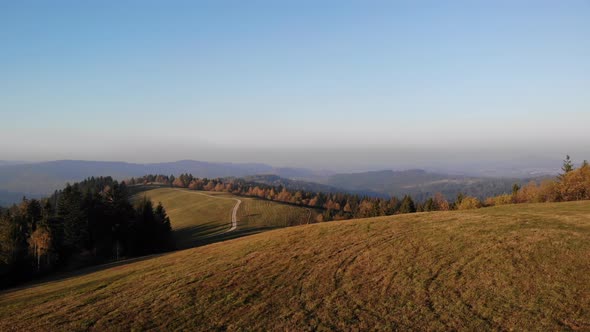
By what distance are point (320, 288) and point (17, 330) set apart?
16.0 metres

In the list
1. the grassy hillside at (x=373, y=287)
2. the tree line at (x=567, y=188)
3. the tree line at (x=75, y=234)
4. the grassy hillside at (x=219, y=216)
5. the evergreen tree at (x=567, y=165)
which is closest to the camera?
the grassy hillside at (x=373, y=287)

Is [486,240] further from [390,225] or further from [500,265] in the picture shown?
[390,225]

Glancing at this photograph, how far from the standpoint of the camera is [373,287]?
16.9m

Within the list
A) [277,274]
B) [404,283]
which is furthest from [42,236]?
[404,283]

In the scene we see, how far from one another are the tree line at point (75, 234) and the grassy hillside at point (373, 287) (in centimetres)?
3629

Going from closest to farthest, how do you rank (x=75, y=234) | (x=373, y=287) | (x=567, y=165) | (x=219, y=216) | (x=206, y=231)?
(x=373, y=287)
(x=75, y=234)
(x=567, y=165)
(x=206, y=231)
(x=219, y=216)

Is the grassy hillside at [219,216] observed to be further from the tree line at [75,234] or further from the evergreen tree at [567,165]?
the evergreen tree at [567,165]

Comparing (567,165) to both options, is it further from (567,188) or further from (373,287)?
(373,287)

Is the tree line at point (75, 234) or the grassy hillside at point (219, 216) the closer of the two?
the tree line at point (75, 234)

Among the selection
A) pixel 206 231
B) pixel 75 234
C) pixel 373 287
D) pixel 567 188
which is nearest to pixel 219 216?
pixel 206 231

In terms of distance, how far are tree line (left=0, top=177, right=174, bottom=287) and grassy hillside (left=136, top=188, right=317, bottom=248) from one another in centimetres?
1006

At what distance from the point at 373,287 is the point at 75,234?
214 feet

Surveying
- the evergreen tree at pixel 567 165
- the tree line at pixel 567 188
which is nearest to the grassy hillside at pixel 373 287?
the tree line at pixel 567 188

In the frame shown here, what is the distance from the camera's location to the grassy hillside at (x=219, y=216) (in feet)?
304
